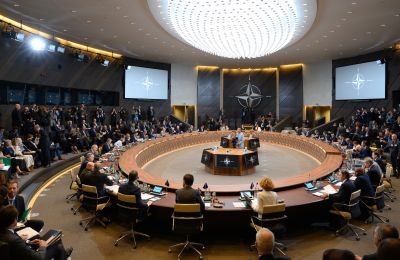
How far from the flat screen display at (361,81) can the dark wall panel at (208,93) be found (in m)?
9.48

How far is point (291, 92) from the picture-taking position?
25266mm

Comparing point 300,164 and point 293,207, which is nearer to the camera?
point 293,207

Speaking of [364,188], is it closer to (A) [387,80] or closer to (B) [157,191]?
(B) [157,191]

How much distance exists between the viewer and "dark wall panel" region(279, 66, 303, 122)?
81.5ft

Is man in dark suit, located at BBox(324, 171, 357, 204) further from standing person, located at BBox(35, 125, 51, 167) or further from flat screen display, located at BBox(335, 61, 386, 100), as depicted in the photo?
flat screen display, located at BBox(335, 61, 386, 100)

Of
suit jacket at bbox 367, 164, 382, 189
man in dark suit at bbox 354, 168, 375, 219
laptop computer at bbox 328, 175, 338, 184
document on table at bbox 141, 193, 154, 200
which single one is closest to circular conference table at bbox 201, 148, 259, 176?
laptop computer at bbox 328, 175, 338, 184

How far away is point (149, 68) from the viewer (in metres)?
22.4

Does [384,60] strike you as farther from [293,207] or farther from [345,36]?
[293,207]

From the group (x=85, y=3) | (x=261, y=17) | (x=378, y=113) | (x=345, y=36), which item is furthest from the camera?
(x=378, y=113)

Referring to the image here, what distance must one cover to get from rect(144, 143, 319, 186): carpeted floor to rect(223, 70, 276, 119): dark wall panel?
1136 centimetres

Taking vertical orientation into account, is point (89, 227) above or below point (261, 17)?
below

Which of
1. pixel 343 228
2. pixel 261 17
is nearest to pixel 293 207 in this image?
pixel 343 228

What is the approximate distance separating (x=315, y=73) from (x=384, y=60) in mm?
6120

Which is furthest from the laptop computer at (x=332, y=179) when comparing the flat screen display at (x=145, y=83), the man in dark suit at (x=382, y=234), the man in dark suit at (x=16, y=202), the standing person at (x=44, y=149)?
the flat screen display at (x=145, y=83)
